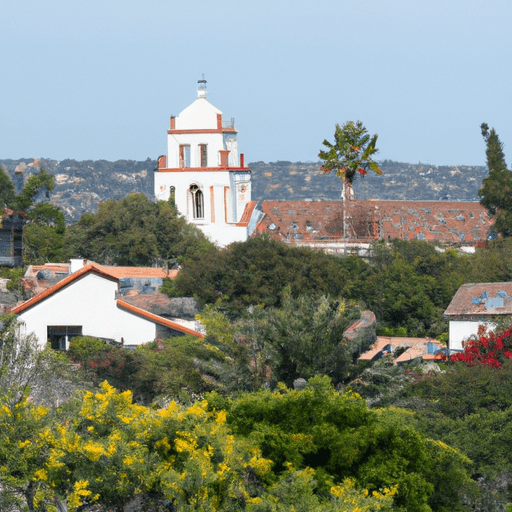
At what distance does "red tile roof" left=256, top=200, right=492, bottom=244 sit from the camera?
221 ft

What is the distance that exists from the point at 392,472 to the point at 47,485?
17.6 ft

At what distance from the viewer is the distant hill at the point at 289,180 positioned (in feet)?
468

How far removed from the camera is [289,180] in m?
162

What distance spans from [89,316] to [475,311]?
12.6 m

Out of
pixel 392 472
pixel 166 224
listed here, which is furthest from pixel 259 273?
pixel 392 472

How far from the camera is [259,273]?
44.7 meters

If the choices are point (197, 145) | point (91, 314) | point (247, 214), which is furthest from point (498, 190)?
point (91, 314)

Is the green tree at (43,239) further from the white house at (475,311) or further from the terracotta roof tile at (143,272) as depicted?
the white house at (475,311)

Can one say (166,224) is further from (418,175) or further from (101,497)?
(418,175)

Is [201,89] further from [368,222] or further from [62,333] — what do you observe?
[62,333]

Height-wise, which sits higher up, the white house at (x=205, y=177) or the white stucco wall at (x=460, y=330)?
the white house at (x=205, y=177)

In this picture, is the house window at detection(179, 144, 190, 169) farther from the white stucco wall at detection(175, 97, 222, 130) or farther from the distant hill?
the distant hill

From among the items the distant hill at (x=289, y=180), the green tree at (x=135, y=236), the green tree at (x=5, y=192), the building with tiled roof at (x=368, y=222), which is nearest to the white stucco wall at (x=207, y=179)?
the building with tiled roof at (x=368, y=222)

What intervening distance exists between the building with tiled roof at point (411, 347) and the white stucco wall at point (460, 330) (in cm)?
44
